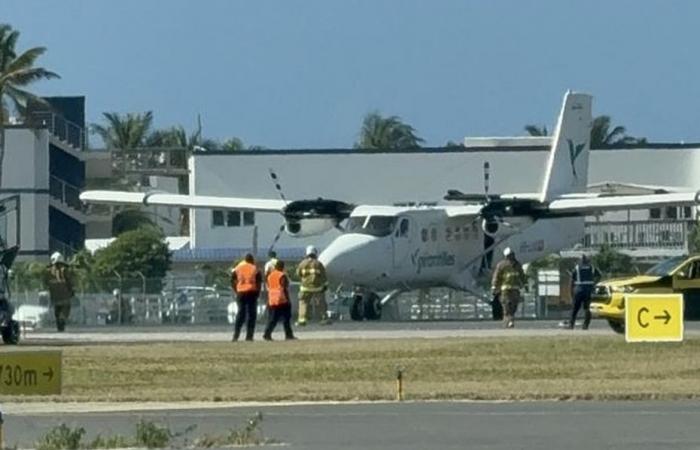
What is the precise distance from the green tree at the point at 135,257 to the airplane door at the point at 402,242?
21.2 meters

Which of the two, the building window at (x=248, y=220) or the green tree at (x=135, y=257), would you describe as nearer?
the green tree at (x=135, y=257)

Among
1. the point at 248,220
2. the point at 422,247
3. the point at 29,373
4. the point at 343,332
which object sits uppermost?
the point at 248,220

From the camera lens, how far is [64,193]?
287ft

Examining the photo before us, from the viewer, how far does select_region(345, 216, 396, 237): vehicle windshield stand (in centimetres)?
5072

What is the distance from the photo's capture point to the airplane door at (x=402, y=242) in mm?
50719

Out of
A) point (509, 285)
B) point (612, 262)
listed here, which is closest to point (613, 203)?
point (509, 285)

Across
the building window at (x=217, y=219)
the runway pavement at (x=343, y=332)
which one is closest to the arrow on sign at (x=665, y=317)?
the runway pavement at (x=343, y=332)

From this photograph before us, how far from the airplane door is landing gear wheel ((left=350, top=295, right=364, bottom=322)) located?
4.40ft

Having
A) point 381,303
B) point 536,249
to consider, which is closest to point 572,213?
point 536,249

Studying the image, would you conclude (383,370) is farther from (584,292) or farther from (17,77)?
(17,77)

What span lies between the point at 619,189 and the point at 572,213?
77.5ft

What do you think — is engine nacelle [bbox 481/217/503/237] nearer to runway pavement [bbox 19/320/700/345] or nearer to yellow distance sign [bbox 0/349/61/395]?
runway pavement [bbox 19/320/700/345]

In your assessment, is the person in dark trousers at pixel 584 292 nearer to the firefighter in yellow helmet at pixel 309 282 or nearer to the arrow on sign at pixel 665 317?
the firefighter in yellow helmet at pixel 309 282

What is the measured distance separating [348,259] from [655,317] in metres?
18.9
